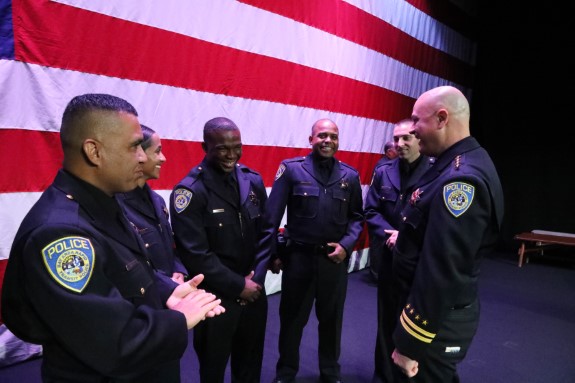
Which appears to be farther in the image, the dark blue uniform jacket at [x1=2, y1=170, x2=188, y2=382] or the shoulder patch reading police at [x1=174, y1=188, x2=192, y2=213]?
the shoulder patch reading police at [x1=174, y1=188, x2=192, y2=213]

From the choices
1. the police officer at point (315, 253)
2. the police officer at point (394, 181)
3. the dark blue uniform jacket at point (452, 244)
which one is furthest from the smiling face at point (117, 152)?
the police officer at point (394, 181)

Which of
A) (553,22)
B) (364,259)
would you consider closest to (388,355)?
(364,259)

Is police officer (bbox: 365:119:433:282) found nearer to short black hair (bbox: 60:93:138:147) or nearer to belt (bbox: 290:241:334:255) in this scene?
belt (bbox: 290:241:334:255)

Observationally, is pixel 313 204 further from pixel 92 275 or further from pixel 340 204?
pixel 92 275

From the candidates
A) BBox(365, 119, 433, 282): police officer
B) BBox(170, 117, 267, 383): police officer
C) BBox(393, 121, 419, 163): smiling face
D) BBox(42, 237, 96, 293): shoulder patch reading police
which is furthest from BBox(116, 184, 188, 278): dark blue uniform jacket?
BBox(393, 121, 419, 163): smiling face

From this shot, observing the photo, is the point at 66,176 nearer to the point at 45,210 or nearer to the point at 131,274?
the point at 45,210

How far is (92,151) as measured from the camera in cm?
84

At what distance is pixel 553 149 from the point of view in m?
5.33

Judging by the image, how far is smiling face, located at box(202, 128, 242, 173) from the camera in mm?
1629

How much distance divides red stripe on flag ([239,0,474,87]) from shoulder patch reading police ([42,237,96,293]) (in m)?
2.51

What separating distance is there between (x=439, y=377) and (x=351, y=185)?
1169 millimetres

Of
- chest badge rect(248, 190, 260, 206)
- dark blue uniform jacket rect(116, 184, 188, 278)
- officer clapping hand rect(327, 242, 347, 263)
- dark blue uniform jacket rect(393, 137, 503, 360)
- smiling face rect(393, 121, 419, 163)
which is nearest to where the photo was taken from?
dark blue uniform jacket rect(393, 137, 503, 360)

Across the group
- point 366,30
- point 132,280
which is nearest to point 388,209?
point 132,280

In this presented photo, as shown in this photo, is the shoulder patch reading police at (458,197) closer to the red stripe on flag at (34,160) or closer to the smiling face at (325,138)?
the smiling face at (325,138)
